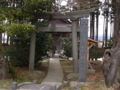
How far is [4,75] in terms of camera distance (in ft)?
30.3

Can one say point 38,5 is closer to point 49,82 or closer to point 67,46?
point 49,82

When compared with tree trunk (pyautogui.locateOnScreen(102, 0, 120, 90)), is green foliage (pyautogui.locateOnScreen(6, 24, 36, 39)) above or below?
above

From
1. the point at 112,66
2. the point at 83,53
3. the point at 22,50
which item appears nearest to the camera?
the point at 112,66

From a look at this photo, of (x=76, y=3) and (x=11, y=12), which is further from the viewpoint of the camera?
(x=76, y=3)

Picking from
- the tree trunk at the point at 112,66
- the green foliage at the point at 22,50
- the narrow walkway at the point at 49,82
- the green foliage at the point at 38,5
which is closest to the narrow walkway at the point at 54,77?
the narrow walkway at the point at 49,82

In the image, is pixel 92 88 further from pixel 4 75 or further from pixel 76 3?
pixel 76 3

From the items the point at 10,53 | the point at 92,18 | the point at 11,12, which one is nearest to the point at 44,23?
the point at 10,53

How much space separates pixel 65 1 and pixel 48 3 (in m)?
4.59

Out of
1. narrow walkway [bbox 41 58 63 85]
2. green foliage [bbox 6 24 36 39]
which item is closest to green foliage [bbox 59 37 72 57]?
narrow walkway [bbox 41 58 63 85]

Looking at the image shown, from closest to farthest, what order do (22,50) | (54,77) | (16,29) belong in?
(16,29) < (54,77) < (22,50)

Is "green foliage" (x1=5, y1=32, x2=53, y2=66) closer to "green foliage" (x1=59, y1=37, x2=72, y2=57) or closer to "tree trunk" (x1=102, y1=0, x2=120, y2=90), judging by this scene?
"green foliage" (x1=59, y1=37, x2=72, y2=57)

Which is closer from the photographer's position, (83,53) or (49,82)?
(83,53)

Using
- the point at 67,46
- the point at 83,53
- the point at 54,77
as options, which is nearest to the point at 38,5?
the point at 83,53

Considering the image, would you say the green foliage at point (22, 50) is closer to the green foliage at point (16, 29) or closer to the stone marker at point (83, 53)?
the green foliage at point (16, 29)
